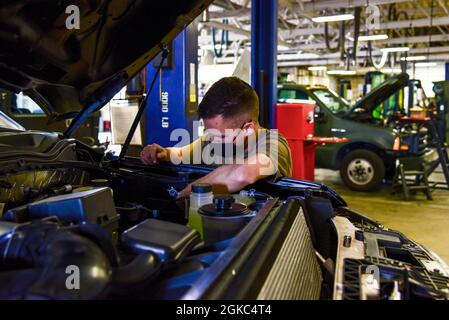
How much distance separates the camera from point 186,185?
1833mm

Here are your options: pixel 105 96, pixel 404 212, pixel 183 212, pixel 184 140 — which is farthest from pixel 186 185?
pixel 404 212

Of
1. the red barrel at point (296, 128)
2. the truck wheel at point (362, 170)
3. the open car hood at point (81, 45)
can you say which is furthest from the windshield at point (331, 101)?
the open car hood at point (81, 45)

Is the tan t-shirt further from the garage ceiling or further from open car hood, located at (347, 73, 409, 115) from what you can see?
open car hood, located at (347, 73, 409, 115)

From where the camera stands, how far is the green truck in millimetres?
5828

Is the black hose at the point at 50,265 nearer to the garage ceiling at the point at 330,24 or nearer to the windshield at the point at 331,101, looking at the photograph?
the garage ceiling at the point at 330,24

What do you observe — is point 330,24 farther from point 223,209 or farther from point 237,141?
point 223,209

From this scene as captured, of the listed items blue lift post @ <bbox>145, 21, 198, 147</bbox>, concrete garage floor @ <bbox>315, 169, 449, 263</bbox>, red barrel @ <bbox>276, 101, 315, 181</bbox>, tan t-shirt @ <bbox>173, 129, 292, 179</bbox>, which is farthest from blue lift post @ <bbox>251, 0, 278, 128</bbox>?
tan t-shirt @ <bbox>173, 129, 292, 179</bbox>

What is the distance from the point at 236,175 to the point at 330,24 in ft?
29.6

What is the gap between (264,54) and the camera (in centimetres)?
405

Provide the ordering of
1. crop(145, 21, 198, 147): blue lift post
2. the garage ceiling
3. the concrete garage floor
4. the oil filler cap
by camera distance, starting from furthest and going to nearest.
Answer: the garage ceiling, the concrete garage floor, crop(145, 21, 198, 147): blue lift post, the oil filler cap

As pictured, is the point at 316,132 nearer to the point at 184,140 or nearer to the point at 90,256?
the point at 184,140

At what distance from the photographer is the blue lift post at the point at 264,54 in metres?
4.02

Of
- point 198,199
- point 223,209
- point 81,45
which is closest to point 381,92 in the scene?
point 81,45

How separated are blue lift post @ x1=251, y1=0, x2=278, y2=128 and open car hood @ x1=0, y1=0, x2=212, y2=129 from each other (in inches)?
85.0
